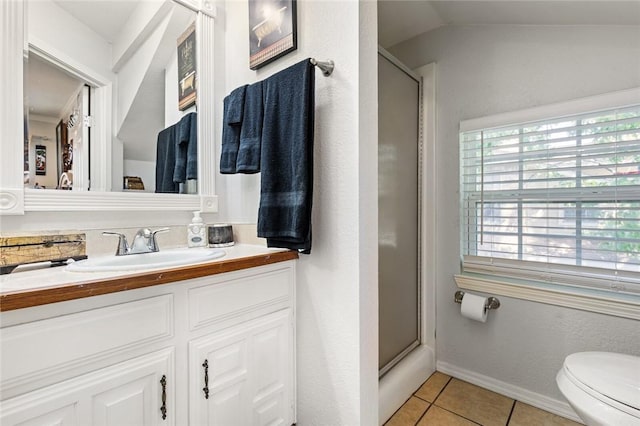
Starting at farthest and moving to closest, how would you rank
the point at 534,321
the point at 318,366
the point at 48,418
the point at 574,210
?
the point at 534,321
the point at 574,210
the point at 318,366
the point at 48,418

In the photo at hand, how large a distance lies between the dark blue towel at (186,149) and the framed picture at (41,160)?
1.50ft

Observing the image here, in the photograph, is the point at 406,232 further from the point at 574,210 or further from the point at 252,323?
the point at 252,323

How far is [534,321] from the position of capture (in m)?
1.50

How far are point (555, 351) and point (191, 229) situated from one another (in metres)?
1.89

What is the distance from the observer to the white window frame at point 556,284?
126 centimetres

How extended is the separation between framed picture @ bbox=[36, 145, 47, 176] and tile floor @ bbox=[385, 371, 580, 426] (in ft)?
5.91

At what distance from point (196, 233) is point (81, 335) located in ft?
2.21

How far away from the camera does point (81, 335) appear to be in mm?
691

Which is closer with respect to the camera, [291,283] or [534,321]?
[291,283]

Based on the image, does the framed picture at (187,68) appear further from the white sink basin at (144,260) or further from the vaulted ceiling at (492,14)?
the vaulted ceiling at (492,14)

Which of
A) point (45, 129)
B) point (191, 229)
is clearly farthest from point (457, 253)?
point (45, 129)

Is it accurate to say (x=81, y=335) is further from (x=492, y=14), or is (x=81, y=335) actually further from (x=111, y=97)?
(x=492, y=14)

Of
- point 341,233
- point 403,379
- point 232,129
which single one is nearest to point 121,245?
point 232,129

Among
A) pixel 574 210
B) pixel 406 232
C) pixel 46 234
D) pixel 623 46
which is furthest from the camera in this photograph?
pixel 406 232
